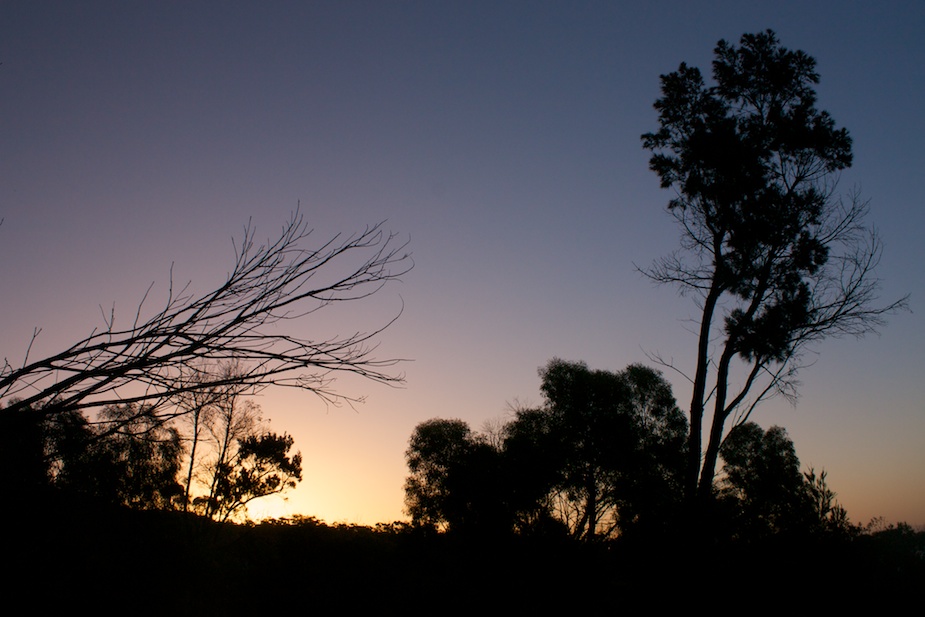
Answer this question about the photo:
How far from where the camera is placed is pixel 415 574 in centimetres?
1966

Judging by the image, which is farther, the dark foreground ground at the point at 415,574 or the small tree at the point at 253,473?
the small tree at the point at 253,473

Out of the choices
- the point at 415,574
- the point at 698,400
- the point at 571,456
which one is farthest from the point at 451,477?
the point at 698,400

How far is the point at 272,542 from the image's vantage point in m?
23.6

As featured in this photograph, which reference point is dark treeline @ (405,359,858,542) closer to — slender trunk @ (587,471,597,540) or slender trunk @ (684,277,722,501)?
slender trunk @ (587,471,597,540)

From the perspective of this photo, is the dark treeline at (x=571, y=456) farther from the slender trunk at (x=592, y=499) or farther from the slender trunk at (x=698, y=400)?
the slender trunk at (x=698, y=400)

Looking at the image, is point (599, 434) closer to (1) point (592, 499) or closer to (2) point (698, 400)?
(1) point (592, 499)

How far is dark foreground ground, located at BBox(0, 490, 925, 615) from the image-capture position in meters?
9.89

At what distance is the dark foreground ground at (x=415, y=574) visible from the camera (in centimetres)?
989

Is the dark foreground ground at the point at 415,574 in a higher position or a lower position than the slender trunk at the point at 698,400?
lower

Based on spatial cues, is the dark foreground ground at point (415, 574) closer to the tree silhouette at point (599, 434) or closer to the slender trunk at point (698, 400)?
the slender trunk at point (698, 400)

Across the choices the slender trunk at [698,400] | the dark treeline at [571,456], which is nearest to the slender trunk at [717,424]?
the slender trunk at [698,400]

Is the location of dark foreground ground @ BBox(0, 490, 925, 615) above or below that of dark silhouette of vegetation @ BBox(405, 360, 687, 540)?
below

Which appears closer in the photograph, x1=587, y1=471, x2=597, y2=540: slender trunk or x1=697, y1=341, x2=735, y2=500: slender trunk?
x1=697, y1=341, x2=735, y2=500: slender trunk

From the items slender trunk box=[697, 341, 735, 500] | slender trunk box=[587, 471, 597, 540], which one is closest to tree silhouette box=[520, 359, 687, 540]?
slender trunk box=[587, 471, 597, 540]
